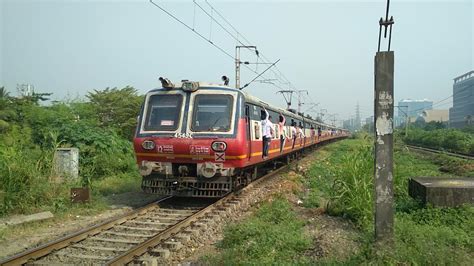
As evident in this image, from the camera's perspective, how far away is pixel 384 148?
5355mm

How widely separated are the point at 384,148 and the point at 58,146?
9.41 metres

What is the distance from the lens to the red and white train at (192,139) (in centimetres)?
900

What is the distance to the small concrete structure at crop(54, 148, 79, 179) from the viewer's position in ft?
33.1

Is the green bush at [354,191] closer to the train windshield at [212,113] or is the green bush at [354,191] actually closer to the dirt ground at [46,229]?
the train windshield at [212,113]

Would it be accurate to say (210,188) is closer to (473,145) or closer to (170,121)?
(170,121)

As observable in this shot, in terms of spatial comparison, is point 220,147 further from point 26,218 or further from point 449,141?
point 449,141

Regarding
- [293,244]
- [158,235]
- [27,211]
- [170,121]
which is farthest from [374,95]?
[27,211]

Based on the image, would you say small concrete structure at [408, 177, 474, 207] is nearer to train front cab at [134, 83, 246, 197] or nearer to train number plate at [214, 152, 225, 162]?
train front cab at [134, 83, 246, 197]

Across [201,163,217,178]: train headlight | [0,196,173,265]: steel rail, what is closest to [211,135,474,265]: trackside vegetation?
[201,163,217,178]: train headlight

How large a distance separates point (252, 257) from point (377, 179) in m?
1.88

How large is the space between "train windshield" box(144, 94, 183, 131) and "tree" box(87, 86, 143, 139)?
1057 cm

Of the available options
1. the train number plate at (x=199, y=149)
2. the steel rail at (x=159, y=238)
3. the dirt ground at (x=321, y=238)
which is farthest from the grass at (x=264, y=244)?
the train number plate at (x=199, y=149)

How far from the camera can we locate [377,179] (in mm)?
5367

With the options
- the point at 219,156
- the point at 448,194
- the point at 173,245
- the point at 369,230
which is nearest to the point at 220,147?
the point at 219,156
